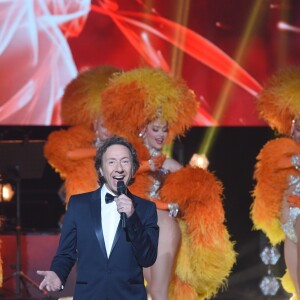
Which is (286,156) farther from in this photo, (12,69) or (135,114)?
(12,69)

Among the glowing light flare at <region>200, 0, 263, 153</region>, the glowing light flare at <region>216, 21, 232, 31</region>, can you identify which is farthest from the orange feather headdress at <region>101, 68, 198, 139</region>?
the glowing light flare at <region>216, 21, 232, 31</region>

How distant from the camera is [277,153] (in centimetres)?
638

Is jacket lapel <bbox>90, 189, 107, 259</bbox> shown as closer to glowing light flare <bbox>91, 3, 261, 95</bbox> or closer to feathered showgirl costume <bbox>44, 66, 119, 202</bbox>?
feathered showgirl costume <bbox>44, 66, 119, 202</bbox>

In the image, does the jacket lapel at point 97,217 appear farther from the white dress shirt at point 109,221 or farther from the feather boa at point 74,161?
the feather boa at point 74,161

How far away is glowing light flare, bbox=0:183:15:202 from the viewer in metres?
8.26

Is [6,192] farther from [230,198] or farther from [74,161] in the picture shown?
[230,198]

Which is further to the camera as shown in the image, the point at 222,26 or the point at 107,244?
the point at 222,26

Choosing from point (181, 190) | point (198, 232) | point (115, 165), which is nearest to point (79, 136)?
point (181, 190)

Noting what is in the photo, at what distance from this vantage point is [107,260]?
402 cm

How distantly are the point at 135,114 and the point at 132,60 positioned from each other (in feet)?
6.38

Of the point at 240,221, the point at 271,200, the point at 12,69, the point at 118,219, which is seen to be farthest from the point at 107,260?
the point at 240,221

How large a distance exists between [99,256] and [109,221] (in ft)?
0.54

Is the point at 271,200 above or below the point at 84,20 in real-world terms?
below

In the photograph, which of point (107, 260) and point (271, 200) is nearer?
point (107, 260)
